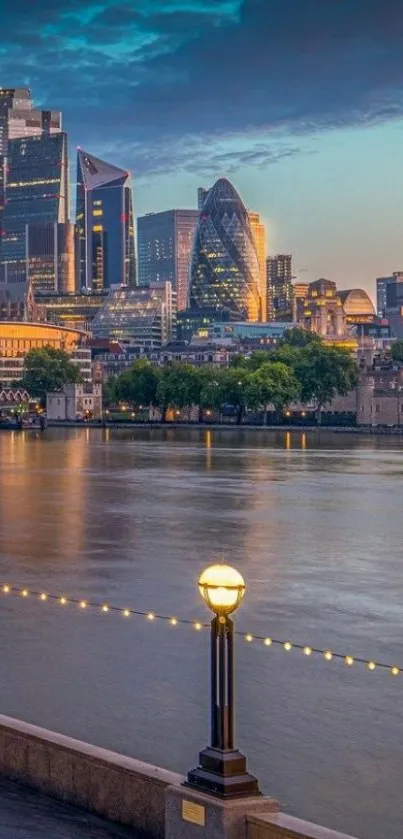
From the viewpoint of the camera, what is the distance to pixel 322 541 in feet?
140

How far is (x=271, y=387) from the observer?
188 metres

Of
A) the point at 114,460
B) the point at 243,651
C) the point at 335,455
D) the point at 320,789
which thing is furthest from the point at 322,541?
the point at 335,455

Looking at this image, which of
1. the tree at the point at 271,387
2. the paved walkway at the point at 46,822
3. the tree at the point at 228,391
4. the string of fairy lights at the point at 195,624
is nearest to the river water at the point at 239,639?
the string of fairy lights at the point at 195,624

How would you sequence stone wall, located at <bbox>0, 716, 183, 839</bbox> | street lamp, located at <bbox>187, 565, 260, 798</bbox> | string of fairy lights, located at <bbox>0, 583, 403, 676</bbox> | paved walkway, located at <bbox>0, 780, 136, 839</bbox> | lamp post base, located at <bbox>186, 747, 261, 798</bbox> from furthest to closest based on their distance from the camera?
string of fairy lights, located at <bbox>0, 583, 403, 676</bbox>
paved walkway, located at <bbox>0, 780, 136, 839</bbox>
stone wall, located at <bbox>0, 716, 183, 839</bbox>
lamp post base, located at <bbox>186, 747, 261, 798</bbox>
street lamp, located at <bbox>187, 565, 260, 798</bbox>

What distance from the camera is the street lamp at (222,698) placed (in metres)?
11.4

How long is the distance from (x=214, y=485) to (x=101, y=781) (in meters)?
56.7

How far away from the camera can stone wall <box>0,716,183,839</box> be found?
12773 mm

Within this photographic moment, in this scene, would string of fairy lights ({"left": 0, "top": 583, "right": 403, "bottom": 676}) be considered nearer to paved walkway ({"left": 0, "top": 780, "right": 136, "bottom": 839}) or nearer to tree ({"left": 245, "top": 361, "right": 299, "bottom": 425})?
paved walkway ({"left": 0, "top": 780, "right": 136, "bottom": 839})

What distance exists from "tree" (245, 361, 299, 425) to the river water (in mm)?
126949

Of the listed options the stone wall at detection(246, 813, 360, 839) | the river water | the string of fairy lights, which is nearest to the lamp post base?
the stone wall at detection(246, 813, 360, 839)

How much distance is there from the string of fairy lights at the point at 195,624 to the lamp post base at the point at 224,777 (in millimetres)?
7563

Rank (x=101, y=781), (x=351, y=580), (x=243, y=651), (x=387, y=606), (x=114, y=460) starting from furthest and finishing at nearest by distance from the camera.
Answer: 1. (x=114, y=460)
2. (x=351, y=580)
3. (x=387, y=606)
4. (x=243, y=651)
5. (x=101, y=781)

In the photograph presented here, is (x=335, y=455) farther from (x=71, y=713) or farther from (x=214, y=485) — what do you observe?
(x=71, y=713)

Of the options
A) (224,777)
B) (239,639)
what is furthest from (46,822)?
(239,639)
